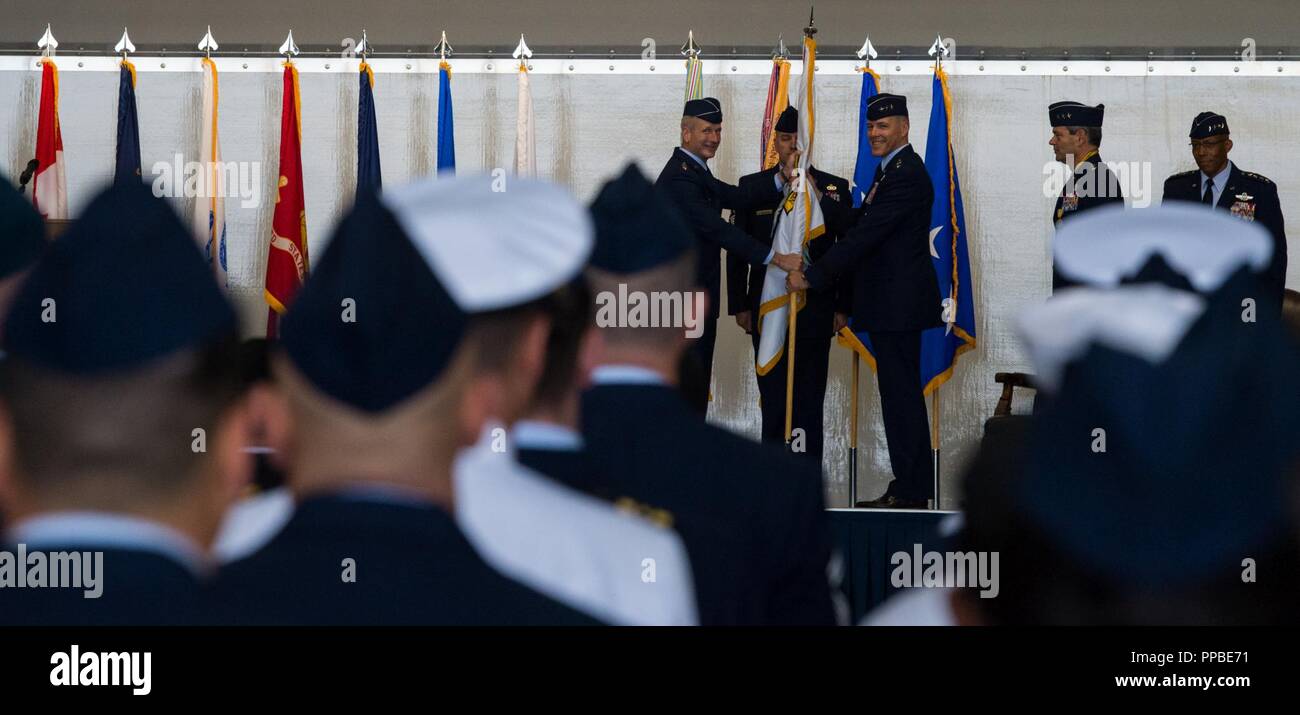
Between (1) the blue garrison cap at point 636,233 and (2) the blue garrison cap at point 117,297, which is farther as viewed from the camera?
(1) the blue garrison cap at point 636,233

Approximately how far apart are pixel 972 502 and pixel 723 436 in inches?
22.1

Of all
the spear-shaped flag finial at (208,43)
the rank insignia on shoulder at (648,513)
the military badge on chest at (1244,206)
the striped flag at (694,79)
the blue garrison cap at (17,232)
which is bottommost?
the rank insignia on shoulder at (648,513)

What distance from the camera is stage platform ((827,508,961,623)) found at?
385 cm

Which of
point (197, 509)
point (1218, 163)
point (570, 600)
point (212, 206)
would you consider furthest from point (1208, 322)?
point (212, 206)

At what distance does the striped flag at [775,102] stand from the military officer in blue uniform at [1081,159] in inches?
43.8

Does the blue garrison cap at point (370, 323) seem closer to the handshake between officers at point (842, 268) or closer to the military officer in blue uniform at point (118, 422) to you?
the military officer in blue uniform at point (118, 422)

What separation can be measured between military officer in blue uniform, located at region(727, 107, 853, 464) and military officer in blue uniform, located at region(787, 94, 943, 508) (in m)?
0.12

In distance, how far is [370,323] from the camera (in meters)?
1.15

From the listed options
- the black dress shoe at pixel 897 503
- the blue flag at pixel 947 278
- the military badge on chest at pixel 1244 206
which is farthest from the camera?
the military badge on chest at pixel 1244 206

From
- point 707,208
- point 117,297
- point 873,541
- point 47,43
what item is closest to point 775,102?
point 707,208

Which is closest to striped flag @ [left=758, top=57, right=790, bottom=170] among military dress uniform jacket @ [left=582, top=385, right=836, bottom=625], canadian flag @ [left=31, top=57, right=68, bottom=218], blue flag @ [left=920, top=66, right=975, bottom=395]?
blue flag @ [left=920, top=66, right=975, bottom=395]

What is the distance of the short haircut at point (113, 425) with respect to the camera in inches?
46.2

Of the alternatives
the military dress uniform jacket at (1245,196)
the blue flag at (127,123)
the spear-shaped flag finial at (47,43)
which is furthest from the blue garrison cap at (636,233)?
the spear-shaped flag finial at (47,43)

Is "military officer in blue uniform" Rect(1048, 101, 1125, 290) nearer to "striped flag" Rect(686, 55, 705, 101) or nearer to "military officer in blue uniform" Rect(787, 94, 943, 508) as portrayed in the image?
"military officer in blue uniform" Rect(787, 94, 943, 508)
